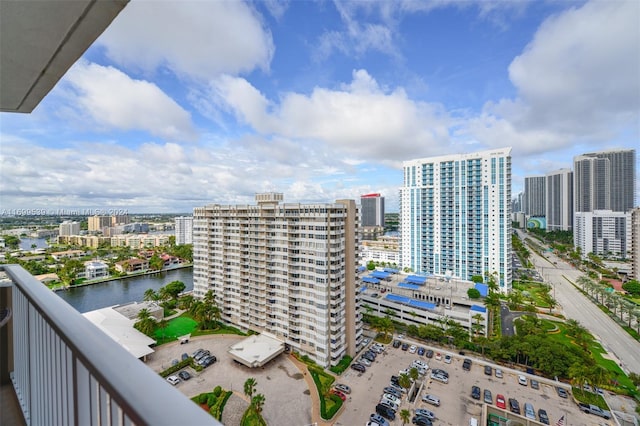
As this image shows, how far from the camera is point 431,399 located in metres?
6.89

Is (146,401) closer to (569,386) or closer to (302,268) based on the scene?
(302,268)

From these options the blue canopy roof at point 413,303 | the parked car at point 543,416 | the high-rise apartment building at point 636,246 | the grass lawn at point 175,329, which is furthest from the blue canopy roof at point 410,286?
the high-rise apartment building at point 636,246

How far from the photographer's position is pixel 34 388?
1.17 metres

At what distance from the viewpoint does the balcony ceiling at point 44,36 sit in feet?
1.99

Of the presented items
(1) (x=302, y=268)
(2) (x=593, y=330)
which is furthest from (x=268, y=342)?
(2) (x=593, y=330)

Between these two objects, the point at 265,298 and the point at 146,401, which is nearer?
the point at 146,401

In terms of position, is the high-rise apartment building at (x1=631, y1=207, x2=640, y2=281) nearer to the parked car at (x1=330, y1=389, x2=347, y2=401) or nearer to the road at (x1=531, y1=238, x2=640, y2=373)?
the road at (x1=531, y1=238, x2=640, y2=373)

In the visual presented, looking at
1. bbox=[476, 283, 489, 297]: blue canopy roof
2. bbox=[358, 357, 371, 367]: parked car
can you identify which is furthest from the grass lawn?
bbox=[476, 283, 489, 297]: blue canopy roof

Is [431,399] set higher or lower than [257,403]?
lower

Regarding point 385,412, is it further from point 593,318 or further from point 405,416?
point 593,318

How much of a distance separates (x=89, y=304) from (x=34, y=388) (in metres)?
16.6

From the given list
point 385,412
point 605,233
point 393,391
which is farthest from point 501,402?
point 605,233

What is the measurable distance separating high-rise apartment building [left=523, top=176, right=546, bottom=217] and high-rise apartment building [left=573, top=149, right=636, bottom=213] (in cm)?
1038

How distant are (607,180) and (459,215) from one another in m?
27.0
